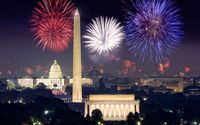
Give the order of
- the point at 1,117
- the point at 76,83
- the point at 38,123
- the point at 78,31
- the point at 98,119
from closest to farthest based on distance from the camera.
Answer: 1. the point at 1,117
2. the point at 38,123
3. the point at 98,119
4. the point at 78,31
5. the point at 76,83

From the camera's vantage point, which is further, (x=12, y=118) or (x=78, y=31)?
(x=78, y=31)

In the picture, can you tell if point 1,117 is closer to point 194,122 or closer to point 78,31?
point 194,122

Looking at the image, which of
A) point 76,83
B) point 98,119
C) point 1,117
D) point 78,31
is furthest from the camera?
point 76,83

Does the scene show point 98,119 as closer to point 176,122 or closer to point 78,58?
point 176,122

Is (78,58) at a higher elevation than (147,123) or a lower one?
higher

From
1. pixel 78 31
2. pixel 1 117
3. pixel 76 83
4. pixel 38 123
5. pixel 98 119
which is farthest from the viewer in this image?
pixel 76 83

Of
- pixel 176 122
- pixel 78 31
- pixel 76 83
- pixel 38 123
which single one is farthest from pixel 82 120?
pixel 76 83

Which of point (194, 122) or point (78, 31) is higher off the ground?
point (78, 31)

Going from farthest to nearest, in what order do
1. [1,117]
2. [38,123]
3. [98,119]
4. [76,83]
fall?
[76,83]
[98,119]
[38,123]
[1,117]

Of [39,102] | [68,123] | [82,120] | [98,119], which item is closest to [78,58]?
[39,102]
